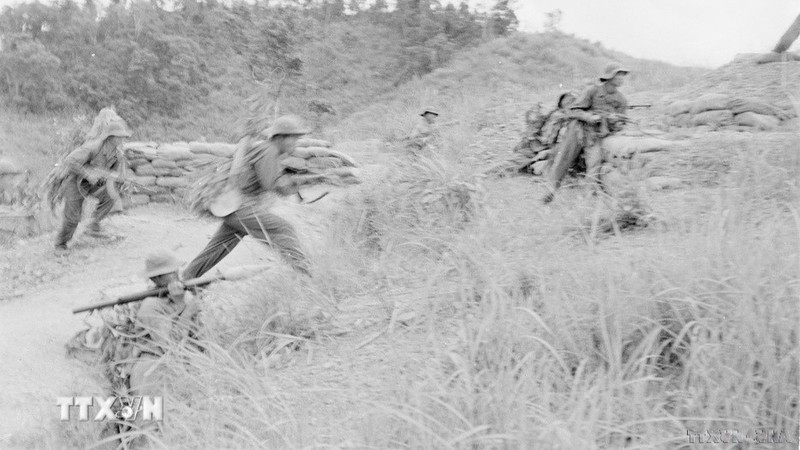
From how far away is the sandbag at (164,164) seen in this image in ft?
25.3

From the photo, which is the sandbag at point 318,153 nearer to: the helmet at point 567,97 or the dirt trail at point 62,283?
the dirt trail at point 62,283

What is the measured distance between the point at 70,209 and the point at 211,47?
6831 millimetres

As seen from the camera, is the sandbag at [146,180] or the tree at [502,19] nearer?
the sandbag at [146,180]

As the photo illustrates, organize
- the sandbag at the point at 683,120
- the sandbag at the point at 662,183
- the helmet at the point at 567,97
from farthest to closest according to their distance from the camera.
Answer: the sandbag at the point at 683,120
the helmet at the point at 567,97
the sandbag at the point at 662,183

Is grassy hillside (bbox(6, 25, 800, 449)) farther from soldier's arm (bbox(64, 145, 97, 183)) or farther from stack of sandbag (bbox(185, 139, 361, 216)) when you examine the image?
stack of sandbag (bbox(185, 139, 361, 216))

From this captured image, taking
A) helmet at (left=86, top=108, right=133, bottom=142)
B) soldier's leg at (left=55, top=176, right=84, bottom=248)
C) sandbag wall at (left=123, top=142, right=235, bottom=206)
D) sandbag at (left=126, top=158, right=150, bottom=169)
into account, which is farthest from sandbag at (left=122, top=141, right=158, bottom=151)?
soldier's leg at (left=55, top=176, right=84, bottom=248)

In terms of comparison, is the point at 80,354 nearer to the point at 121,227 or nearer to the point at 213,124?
the point at 121,227

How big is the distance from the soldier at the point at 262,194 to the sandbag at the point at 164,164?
13.5 ft

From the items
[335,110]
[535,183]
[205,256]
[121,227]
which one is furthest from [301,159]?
[335,110]

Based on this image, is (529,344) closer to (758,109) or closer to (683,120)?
(758,109)

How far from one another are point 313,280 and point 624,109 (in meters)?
2.79

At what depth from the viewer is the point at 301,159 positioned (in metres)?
7.54

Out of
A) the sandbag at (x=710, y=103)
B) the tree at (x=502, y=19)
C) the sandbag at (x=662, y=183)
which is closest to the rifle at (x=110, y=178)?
the sandbag at (x=662, y=183)

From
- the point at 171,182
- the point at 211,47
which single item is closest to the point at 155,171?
the point at 171,182
